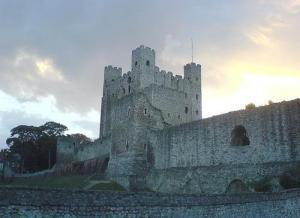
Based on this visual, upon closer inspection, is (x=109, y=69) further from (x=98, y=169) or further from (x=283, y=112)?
(x=283, y=112)

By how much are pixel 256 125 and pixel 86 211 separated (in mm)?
19414

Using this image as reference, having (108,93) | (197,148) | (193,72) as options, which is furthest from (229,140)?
(108,93)

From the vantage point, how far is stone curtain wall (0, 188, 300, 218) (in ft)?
36.1

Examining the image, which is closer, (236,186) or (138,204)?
(138,204)

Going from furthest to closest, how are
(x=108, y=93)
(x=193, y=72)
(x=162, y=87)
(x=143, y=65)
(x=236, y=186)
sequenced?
(x=108, y=93) < (x=193, y=72) < (x=143, y=65) < (x=162, y=87) < (x=236, y=186)

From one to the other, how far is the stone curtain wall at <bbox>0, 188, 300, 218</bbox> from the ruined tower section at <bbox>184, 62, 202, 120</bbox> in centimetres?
4737

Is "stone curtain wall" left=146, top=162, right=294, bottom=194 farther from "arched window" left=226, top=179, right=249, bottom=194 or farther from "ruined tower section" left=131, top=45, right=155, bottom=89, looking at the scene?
"ruined tower section" left=131, top=45, right=155, bottom=89

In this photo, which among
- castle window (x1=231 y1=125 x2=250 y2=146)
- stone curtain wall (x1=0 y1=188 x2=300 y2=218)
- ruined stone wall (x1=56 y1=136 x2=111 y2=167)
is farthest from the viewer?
ruined stone wall (x1=56 y1=136 x2=111 y2=167)

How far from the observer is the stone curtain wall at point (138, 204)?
11.0 m

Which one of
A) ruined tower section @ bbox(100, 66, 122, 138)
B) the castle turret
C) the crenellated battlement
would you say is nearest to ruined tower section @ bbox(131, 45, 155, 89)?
the crenellated battlement

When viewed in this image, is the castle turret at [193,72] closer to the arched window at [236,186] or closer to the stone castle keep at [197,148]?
the stone castle keep at [197,148]

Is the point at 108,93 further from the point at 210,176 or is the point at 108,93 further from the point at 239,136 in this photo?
the point at 210,176

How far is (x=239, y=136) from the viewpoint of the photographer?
31375 mm

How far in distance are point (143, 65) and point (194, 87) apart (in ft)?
36.7
